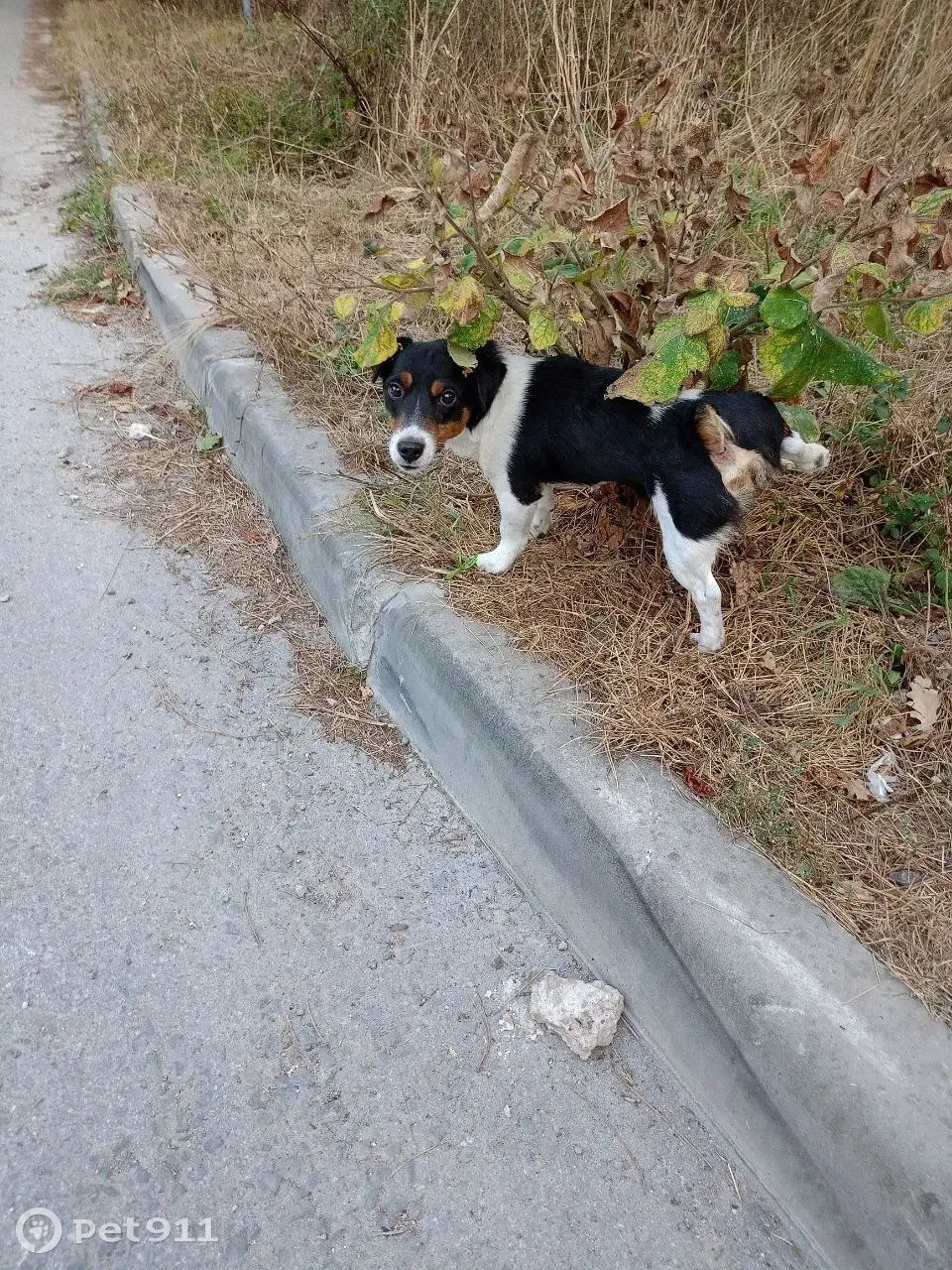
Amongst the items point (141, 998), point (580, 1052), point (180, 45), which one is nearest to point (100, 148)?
point (180, 45)

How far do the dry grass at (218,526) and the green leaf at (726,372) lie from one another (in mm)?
1470

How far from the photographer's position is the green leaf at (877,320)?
2170 millimetres

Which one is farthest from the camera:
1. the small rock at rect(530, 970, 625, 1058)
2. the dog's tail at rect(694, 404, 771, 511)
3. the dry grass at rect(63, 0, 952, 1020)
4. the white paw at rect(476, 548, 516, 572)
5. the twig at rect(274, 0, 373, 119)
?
the twig at rect(274, 0, 373, 119)

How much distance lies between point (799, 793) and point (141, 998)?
1597 mm

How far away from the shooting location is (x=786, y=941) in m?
1.73

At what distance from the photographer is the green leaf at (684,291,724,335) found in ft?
7.10

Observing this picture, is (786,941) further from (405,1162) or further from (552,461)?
(552,461)

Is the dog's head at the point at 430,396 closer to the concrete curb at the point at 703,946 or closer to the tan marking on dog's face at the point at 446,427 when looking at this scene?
the tan marking on dog's face at the point at 446,427

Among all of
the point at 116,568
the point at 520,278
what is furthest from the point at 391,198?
the point at 116,568

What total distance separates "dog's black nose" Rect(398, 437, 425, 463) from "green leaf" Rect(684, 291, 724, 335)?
0.83 metres

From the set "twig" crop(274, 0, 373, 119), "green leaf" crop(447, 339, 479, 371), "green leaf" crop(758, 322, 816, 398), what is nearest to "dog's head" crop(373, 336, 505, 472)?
"green leaf" crop(447, 339, 479, 371)

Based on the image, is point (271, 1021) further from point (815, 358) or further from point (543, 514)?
point (815, 358)

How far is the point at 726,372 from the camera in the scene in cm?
269

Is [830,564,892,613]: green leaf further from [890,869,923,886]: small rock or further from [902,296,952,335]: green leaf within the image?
[890,869,923,886]: small rock
